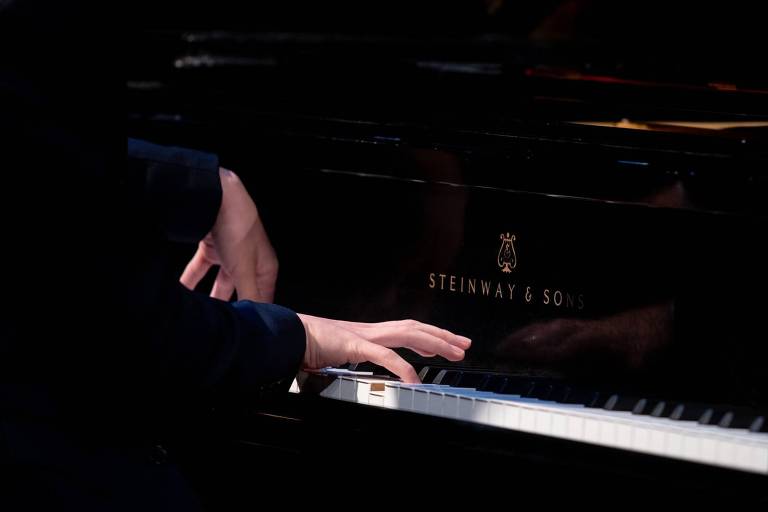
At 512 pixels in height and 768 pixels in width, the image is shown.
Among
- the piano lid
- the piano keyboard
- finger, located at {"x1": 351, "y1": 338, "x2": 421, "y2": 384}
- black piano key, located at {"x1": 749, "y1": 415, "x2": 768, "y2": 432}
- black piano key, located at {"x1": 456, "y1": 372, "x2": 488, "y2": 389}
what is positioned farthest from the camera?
the piano lid

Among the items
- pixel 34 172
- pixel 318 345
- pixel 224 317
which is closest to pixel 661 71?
pixel 318 345

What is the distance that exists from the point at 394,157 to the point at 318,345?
50 centimetres

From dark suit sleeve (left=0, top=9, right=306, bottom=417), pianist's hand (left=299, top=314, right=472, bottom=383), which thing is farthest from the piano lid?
dark suit sleeve (left=0, top=9, right=306, bottom=417)

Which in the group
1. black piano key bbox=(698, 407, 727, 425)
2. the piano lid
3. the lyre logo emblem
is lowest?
black piano key bbox=(698, 407, 727, 425)

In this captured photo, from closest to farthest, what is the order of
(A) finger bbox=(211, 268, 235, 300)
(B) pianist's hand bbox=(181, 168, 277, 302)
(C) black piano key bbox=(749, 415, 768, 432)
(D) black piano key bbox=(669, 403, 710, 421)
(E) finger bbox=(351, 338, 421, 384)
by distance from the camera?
(C) black piano key bbox=(749, 415, 768, 432) < (D) black piano key bbox=(669, 403, 710, 421) < (E) finger bbox=(351, 338, 421, 384) < (B) pianist's hand bbox=(181, 168, 277, 302) < (A) finger bbox=(211, 268, 235, 300)

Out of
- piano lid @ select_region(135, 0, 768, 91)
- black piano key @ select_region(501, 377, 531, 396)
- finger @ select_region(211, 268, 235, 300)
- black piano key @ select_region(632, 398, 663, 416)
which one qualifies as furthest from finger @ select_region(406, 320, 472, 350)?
piano lid @ select_region(135, 0, 768, 91)

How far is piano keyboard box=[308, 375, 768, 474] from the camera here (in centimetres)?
135

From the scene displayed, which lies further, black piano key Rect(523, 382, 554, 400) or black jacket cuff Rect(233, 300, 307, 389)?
black piano key Rect(523, 382, 554, 400)

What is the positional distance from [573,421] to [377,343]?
1.51 feet

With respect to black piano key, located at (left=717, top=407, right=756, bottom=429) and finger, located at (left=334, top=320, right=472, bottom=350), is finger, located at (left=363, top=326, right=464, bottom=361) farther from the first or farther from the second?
black piano key, located at (left=717, top=407, right=756, bottom=429)

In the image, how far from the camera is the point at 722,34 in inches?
106

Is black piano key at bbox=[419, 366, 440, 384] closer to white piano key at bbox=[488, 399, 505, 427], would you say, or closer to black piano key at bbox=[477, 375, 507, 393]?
black piano key at bbox=[477, 375, 507, 393]

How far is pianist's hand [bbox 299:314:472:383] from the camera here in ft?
5.51

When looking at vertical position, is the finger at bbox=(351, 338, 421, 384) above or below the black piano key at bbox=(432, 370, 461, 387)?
above
